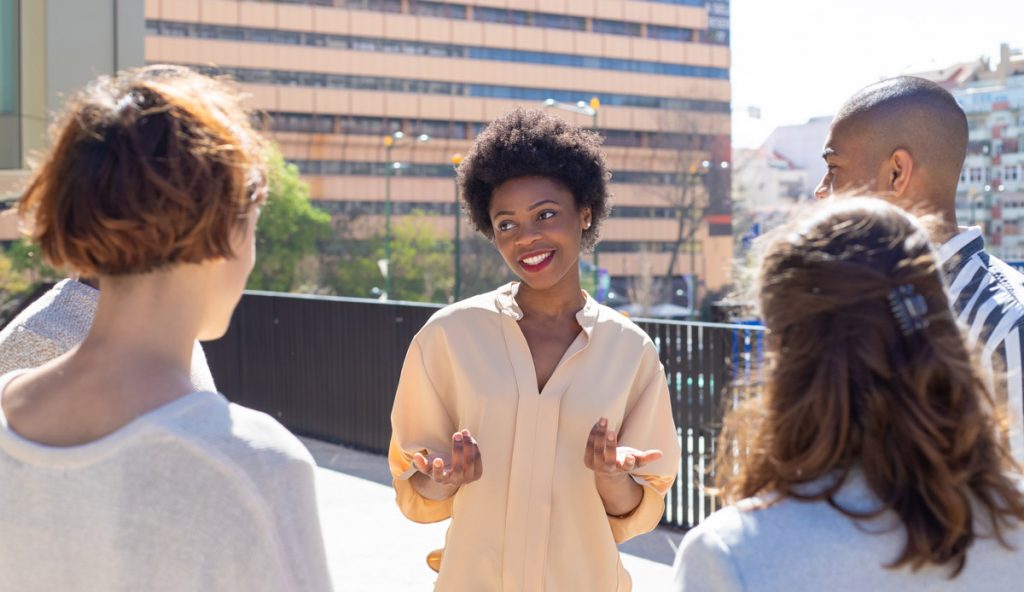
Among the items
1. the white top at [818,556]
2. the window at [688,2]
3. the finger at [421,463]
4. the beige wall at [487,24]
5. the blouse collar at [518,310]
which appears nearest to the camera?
the white top at [818,556]

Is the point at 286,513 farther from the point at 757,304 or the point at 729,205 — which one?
the point at 729,205

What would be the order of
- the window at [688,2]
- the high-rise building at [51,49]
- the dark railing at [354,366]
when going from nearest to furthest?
the dark railing at [354,366] < the high-rise building at [51,49] < the window at [688,2]

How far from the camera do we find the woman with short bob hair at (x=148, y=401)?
135cm

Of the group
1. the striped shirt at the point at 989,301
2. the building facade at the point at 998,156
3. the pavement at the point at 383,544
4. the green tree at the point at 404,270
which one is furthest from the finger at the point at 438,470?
the building facade at the point at 998,156

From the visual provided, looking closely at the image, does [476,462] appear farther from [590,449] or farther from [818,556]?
[818,556]

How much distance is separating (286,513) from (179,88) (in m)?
0.57

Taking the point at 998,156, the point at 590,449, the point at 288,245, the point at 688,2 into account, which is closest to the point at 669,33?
the point at 688,2

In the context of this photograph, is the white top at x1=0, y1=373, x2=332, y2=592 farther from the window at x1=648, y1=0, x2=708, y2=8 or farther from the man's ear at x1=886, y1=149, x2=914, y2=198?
the window at x1=648, y1=0, x2=708, y2=8

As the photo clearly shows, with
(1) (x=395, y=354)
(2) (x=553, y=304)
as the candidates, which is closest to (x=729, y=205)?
(1) (x=395, y=354)

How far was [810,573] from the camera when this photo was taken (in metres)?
1.35

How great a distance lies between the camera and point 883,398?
4.54ft

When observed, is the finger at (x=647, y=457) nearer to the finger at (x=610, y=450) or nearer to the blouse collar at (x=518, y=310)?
the finger at (x=610, y=450)

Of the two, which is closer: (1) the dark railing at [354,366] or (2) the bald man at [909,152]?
(2) the bald man at [909,152]

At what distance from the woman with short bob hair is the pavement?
4.23 metres
